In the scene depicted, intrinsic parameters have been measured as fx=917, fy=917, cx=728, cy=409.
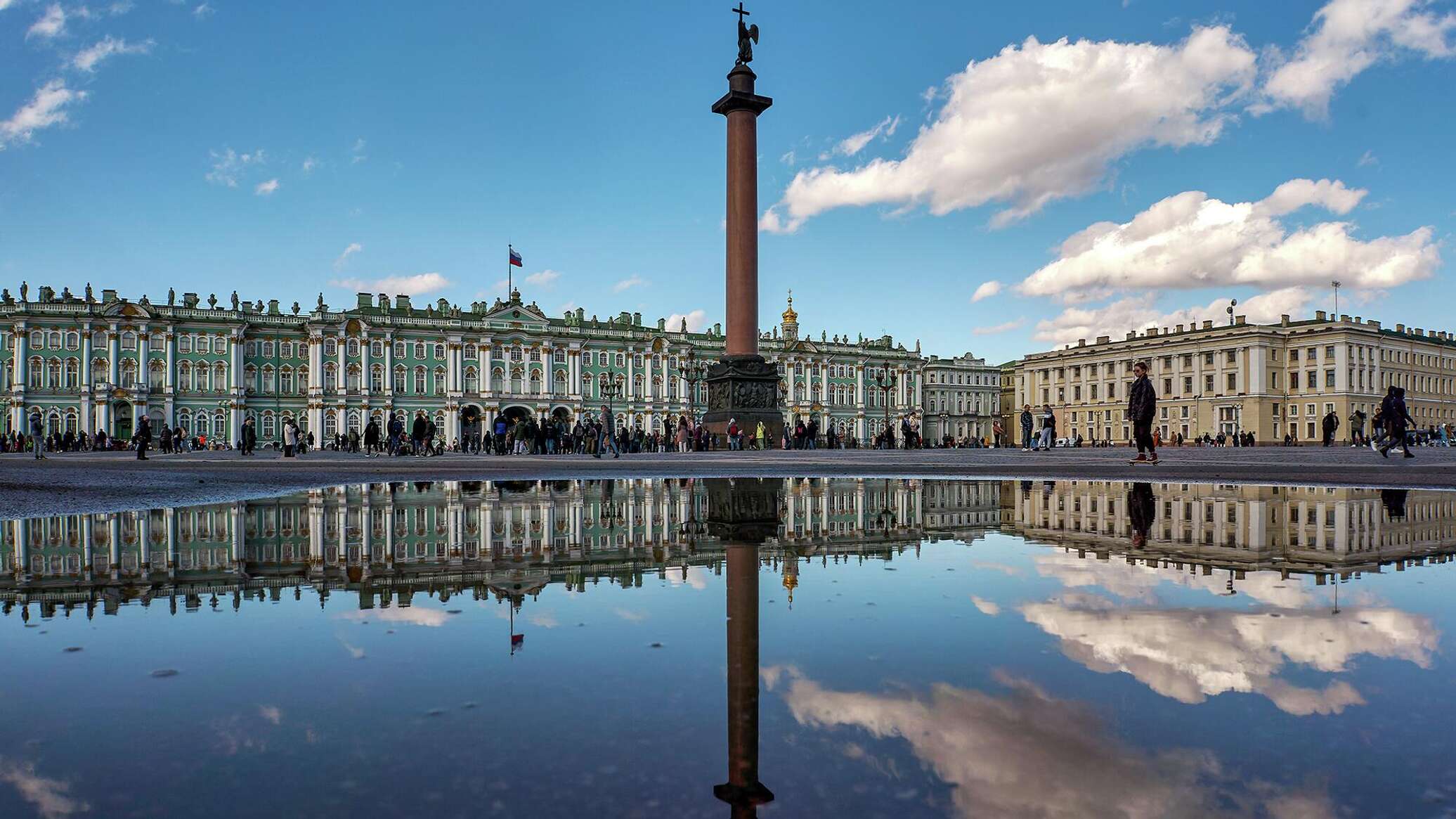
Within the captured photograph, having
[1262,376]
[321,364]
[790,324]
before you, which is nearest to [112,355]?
[321,364]

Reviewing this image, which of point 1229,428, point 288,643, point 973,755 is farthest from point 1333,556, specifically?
point 1229,428

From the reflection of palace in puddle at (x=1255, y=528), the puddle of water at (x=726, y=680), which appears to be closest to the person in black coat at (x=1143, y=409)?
the reflection of palace in puddle at (x=1255, y=528)

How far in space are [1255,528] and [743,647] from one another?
386 centimetres

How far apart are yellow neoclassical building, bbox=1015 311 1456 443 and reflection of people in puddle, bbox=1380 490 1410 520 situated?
80888 millimetres

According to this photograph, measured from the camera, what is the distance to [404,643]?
2254 millimetres

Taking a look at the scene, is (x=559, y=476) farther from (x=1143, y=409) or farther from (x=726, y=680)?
(x=726, y=680)

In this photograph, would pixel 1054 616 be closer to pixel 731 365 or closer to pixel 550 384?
pixel 731 365

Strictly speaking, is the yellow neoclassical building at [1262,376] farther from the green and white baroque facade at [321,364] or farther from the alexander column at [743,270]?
the alexander column at [743,270]

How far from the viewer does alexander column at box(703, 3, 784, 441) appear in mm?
25000

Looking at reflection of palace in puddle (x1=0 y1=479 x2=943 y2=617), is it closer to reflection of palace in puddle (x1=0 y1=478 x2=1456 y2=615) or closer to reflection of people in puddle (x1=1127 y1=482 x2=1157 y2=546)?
reflection of palace in puddle (x1=0 y1=478 x2=1456 y2=615)

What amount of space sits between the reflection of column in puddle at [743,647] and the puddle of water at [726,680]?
1 centimetres

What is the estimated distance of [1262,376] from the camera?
79.8 metres

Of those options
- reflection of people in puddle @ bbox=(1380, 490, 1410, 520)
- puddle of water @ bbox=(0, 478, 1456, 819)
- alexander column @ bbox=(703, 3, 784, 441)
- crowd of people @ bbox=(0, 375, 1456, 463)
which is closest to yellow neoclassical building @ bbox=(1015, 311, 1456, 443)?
crowd of people @ bbox=(0, 375, 1456, 463)

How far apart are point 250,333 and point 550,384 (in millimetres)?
21599
